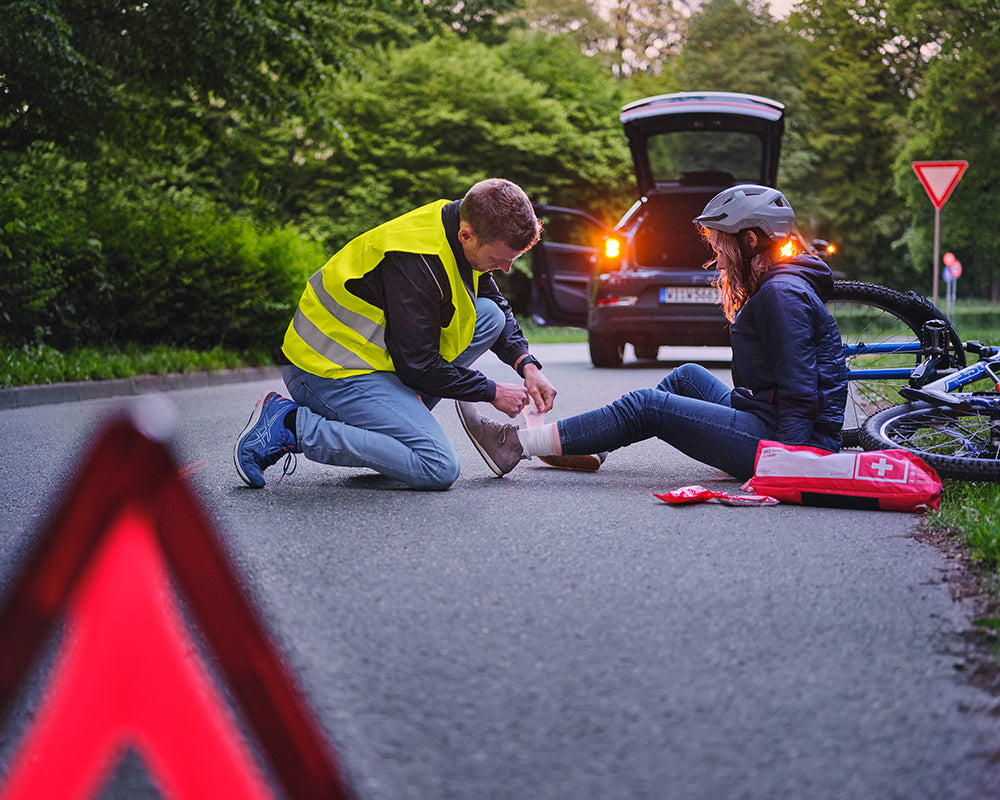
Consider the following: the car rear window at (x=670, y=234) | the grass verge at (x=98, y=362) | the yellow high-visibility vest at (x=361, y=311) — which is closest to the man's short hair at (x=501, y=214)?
the yellow high-visibility vest at (x=361, y=311)

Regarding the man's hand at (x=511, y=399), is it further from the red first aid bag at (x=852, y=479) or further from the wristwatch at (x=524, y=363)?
the red first aid bag at (x=852, y=479)

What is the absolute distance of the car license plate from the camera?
11.9 metres

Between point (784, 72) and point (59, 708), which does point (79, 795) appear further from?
point (784, 72)

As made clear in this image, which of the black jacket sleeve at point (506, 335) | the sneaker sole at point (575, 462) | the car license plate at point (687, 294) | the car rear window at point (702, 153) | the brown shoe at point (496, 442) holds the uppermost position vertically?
the black jacket sleeve at point (506, 335)

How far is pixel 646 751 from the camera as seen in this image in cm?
226

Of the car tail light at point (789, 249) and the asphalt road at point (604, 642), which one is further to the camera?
the car tail light at point (789, 249)

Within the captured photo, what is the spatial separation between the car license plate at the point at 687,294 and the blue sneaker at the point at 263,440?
7.32 m

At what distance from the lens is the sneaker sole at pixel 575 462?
19.0 feet

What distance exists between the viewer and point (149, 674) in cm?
265

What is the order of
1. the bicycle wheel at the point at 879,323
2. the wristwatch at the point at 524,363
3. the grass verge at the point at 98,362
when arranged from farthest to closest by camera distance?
the grass verge at the point at 98,362, the bicycle wheel at the point at 879,323, the wristwatch at the point at 524,363

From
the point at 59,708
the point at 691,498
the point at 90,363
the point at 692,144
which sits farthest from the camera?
the point at 692,144

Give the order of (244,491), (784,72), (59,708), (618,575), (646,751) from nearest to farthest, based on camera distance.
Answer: (646,751) → (59,708) → (618,575) → (244,491) → (784,72)

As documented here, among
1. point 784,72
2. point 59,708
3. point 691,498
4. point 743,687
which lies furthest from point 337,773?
point 784,72

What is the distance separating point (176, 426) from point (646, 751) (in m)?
6.30
